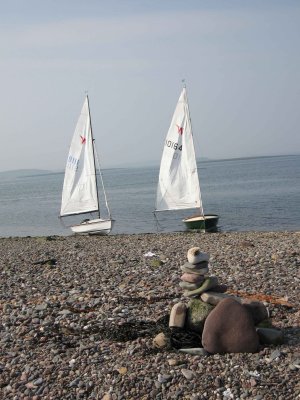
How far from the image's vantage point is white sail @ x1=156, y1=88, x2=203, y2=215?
31531 mm

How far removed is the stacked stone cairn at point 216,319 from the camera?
772 cm

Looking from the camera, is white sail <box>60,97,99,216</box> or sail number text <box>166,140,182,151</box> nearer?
sail number text <box>166,140,182,151</box>

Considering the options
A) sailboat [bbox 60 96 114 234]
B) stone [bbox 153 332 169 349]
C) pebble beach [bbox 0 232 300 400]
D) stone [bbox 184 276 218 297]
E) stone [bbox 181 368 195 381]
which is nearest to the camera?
pebble beach [bbox 0 232 300 400]

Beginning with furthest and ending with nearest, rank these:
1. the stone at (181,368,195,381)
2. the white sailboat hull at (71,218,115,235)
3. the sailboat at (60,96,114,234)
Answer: the sailboat at (60,96,114,234) < the white sailboat hull at (71,218,115,235) < the stone at (181,368,195,381)

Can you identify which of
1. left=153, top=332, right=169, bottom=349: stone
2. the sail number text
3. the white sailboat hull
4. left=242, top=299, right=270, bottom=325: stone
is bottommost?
the white sailboat hull

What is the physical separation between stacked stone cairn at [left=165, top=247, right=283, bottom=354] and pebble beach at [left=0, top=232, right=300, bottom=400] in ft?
0.53

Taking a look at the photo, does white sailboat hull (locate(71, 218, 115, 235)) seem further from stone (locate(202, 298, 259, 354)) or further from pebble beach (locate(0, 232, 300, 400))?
stone (locate(202, 298, 259, 354))

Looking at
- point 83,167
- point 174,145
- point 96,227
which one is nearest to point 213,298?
point 174,145

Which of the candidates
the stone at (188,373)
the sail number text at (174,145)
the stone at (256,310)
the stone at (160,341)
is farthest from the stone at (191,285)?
the sail number text at (174,145)

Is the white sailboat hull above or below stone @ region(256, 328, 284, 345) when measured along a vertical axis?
below

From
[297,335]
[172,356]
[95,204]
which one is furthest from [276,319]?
[95,204]

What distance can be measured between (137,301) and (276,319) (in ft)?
10.0

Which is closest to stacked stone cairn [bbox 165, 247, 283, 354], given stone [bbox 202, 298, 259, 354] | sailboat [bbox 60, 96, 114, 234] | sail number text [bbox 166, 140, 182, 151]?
stone [bbox 202, 298, 259, 354]

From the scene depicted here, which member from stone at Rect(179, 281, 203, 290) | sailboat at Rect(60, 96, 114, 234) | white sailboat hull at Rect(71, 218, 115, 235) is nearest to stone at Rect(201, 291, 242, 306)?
stone at Rect(179, 281, 203, 290)
